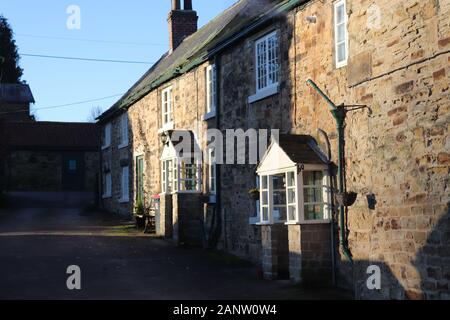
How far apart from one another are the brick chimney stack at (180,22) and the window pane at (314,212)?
17.8 m

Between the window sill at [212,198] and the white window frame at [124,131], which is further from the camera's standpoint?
the white window frame at [124,131]

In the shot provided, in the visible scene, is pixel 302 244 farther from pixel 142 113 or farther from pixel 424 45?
pixel 142 113

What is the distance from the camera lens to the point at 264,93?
A: 14.9 metres

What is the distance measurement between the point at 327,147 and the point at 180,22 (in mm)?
18145

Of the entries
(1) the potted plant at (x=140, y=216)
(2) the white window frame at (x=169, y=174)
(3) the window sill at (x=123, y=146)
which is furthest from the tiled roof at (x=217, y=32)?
(1) the potted plant at (x=140, y=216)

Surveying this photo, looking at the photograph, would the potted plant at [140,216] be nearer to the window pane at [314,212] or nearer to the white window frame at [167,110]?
the white window frame at [167,110]

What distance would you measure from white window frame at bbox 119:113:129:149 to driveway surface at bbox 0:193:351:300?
18.0ft

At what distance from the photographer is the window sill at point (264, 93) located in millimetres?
14395

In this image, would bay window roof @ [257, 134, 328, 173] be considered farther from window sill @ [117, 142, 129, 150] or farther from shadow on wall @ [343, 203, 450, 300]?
window sill @ [117, 142, 129, 150]

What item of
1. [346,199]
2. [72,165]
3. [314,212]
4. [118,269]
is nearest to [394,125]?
[346,199]

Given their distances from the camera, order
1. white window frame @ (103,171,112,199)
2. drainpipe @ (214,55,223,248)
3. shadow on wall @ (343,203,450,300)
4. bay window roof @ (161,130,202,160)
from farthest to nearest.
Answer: white window frame @ (103,171,112,199), bay window roof @ (161,130,202,160), drainpipe @ (214,55,223,248), shadow on wall @ (343,203,450,300)

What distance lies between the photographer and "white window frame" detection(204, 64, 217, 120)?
1802 centimetres

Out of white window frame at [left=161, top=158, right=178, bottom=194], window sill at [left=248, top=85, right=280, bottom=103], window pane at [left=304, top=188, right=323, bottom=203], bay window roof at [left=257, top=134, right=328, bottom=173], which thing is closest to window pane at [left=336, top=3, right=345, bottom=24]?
bay window roof at [left=257, top=134, right=328, bottom=173]
